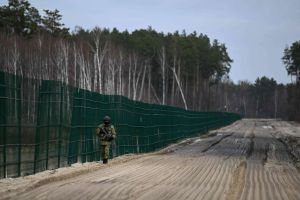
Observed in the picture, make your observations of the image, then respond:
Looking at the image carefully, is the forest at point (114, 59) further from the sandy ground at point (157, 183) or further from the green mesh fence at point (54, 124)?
the sandy ground at point (157, 183)

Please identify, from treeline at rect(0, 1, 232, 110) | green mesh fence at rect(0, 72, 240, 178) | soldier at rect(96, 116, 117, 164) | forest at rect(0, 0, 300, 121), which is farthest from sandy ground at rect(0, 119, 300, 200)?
treeline at rect(0, 1, 232, 110)

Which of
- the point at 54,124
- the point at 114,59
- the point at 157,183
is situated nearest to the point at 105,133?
the point at 54,124

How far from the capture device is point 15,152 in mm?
15547

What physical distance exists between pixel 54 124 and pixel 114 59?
72581 mm

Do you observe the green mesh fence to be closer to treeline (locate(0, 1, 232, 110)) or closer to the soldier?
the soldier

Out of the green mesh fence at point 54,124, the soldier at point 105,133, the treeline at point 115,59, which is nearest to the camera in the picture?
the green mesh fence at point 54,124

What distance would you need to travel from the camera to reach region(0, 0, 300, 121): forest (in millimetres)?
71750

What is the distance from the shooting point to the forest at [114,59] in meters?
71.8

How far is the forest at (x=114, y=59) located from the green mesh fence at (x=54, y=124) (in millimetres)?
13808

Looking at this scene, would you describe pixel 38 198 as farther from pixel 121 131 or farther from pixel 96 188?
pixel 121 131

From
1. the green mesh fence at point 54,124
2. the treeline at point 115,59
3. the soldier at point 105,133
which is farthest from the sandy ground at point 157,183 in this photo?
the treeline at point 115,59

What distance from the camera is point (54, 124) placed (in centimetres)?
1852

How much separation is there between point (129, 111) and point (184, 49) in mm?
97996

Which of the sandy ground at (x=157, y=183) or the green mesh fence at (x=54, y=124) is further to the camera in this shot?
the green mesh fence at (x=54, y=124)
